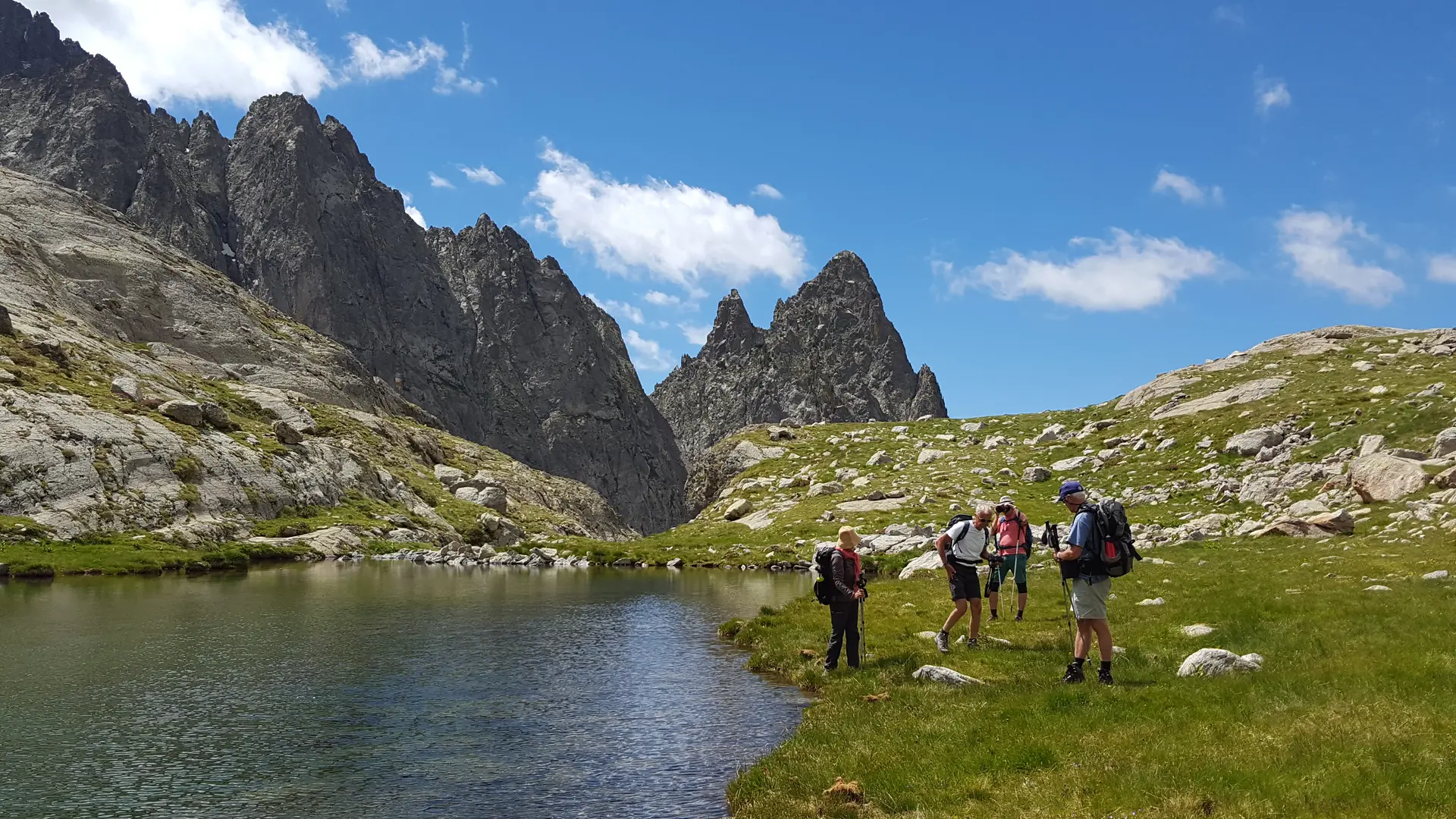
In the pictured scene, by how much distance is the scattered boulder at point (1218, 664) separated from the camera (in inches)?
628

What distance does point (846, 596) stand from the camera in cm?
2025

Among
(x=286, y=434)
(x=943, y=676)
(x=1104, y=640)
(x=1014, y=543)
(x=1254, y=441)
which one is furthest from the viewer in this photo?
(x=286, y=434)

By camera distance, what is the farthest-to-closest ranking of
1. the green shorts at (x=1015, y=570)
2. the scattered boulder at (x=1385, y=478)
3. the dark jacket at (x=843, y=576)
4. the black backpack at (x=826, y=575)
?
the scattered boulder at (x=1385, y=478) → the green shorts at (x=1015, y=570) → the black backpack at (x=826, y=575) → the dark jacket at (x=843, y=576)

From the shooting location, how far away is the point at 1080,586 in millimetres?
16172

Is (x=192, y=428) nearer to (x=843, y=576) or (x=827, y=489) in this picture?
(x=827, y=489)

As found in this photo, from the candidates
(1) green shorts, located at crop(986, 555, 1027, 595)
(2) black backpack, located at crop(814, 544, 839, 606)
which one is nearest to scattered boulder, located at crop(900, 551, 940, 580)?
(1) green shorts, located at crop(986, 555, 1027, 595)

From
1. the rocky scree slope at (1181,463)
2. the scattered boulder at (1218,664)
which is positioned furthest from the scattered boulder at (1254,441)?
the scattered boulder at (1218,664)

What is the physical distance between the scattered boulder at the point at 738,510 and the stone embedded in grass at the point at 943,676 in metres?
80.9

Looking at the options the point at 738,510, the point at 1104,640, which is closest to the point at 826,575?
the point at 1104,640

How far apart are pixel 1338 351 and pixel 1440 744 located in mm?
94827

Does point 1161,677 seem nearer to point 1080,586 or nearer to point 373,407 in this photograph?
point 1080,586

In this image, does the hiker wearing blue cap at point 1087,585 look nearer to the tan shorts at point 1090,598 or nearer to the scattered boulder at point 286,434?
the tan shorts at point 1090,598

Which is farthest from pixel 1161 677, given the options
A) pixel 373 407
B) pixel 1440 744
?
pixel 373 407

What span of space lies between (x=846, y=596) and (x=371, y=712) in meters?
11.3
